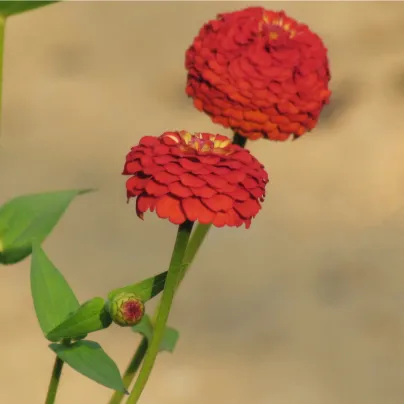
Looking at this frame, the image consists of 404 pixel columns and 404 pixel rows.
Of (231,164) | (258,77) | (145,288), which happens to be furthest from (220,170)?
(258,77)

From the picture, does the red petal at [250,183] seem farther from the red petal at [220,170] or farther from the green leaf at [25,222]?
the green leaf at [25,222]

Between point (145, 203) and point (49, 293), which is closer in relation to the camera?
point (145, 203)

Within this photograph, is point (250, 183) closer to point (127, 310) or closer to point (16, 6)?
point (127, 310)

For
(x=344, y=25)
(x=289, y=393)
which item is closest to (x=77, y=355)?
(x=289, y=393)

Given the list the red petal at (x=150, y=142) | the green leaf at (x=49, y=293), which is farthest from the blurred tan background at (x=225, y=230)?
the red petal at (x=150, y=142)

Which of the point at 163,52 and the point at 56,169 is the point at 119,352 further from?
the point at 163,52
